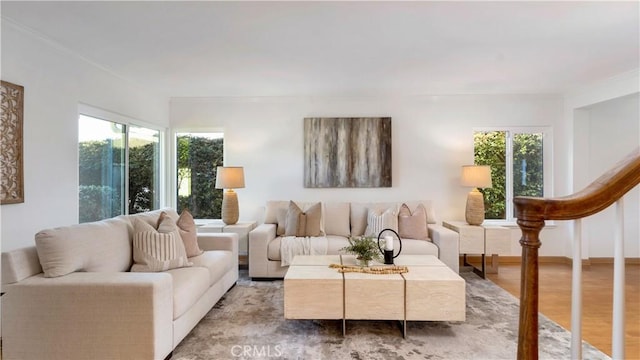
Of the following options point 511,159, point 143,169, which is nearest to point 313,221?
point 143,169

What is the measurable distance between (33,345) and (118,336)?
515 mm

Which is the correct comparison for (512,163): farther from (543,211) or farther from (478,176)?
(543,211)

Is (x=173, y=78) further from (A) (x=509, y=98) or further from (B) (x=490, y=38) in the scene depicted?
(A) (x=509, y=98)

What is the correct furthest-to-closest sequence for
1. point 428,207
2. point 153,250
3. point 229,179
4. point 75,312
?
point 428,207
point 229,179
point 153,250
point 75,312

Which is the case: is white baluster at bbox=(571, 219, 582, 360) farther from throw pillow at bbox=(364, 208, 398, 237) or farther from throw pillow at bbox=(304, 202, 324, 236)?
throw pillow at bbox=(304, 202, 324, 236)

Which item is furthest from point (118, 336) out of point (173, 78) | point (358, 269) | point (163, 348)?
point (173, 78)

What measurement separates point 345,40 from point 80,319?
2710 mm

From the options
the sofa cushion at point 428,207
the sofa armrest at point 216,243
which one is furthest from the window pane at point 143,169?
the sofa cushion at point 428,207

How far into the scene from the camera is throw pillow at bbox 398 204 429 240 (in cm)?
411

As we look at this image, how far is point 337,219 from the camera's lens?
449 centimetres

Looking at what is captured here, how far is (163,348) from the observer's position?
2.16 meters

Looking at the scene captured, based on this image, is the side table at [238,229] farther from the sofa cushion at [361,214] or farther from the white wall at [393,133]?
the sofa cushion at [361,214]

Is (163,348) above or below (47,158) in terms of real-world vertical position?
below

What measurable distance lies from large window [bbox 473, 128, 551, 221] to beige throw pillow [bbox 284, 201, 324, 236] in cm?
247
